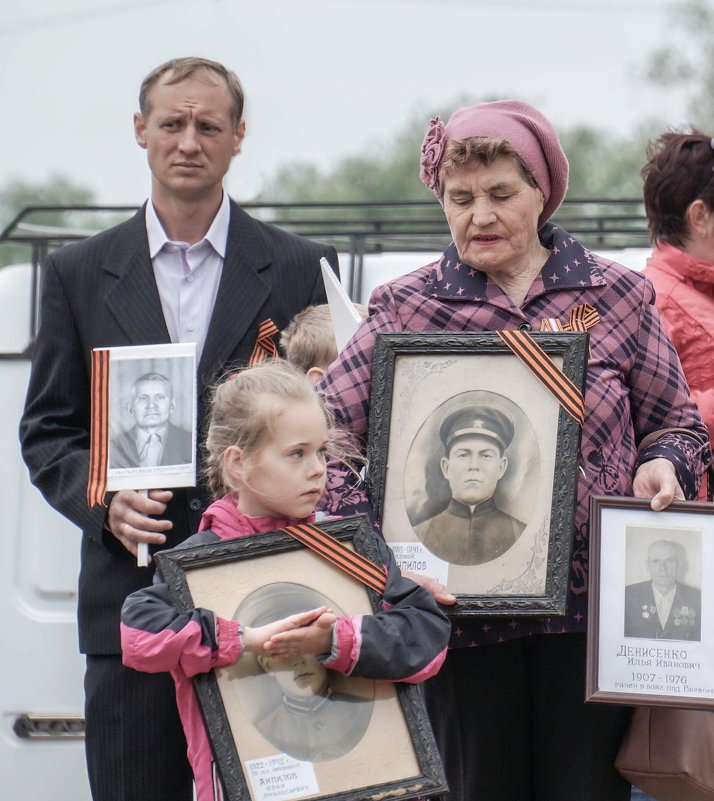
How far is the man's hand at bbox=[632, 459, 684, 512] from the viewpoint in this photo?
2414 mm

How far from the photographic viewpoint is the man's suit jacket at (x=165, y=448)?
102 inches

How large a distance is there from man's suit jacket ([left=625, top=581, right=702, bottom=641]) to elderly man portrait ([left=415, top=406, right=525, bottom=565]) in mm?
259


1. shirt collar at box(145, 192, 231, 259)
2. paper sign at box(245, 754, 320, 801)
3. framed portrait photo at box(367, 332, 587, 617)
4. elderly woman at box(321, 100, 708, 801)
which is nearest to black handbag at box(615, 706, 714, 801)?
elderly woman at box(321, 100, 708, 801)

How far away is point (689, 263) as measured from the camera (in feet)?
10.6

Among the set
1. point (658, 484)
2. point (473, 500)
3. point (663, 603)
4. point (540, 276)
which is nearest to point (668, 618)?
point (663, 603)

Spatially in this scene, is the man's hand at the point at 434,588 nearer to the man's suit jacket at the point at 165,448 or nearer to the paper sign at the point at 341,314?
the man's suit jacket at the point at 165,448

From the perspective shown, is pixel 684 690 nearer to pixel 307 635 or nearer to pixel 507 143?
pixel 307 635

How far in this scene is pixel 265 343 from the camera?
10.0 ft

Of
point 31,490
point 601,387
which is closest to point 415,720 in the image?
point 601,387

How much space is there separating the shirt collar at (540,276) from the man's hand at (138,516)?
2.24 ft

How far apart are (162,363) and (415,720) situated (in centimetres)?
88

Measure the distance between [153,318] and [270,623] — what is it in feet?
3.46

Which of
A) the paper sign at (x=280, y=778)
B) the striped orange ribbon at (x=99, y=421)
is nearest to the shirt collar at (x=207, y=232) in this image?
the striped orange ribbon at (x=99, y=421)

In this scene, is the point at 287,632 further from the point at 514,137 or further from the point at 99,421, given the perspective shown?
the point at 514,137
